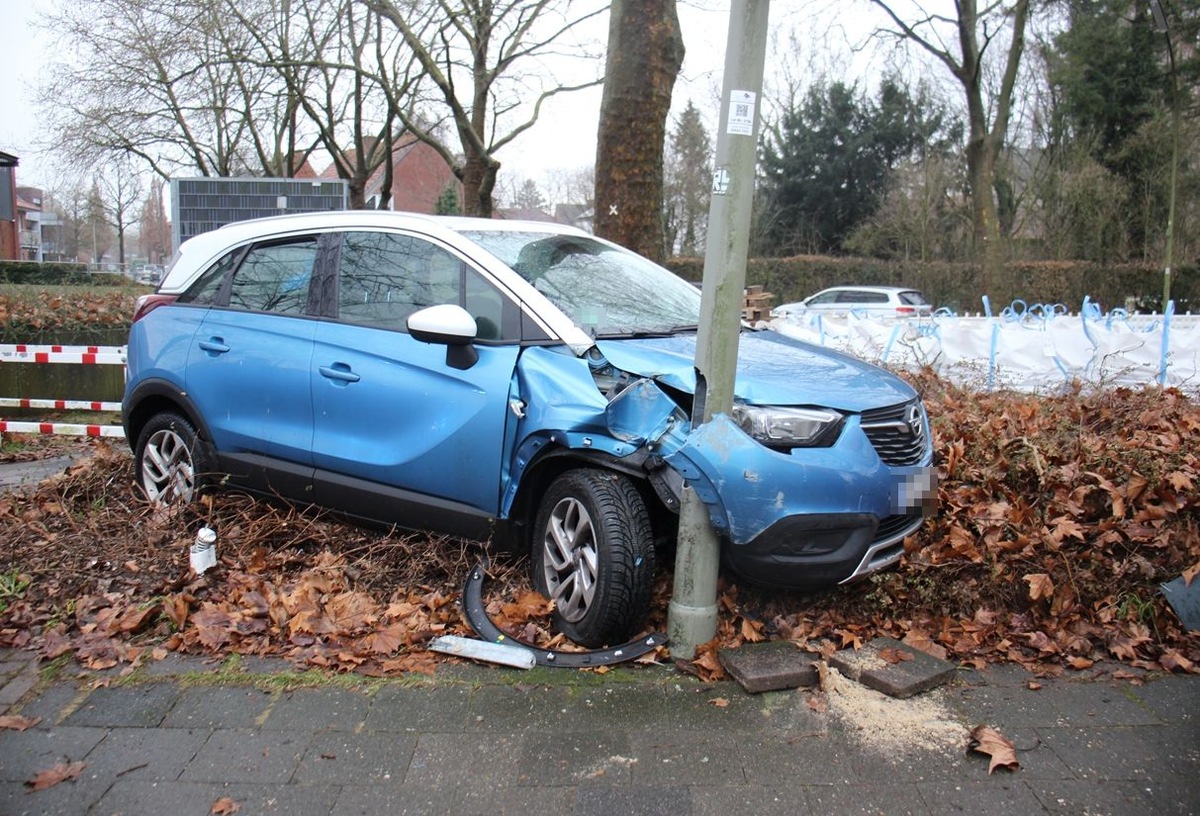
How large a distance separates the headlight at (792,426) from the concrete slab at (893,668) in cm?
85

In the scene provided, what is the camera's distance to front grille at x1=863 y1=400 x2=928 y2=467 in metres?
3.60

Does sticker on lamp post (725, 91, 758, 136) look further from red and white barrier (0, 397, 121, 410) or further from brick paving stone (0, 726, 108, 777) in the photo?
red and white barrier (0, 397, 121, 410)

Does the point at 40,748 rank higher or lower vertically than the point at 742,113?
lower

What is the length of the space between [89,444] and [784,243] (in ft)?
107

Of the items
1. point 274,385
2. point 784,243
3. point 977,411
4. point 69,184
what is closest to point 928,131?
point 784,243

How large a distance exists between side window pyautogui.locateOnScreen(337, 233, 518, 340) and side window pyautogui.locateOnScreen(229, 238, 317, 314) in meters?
0.28

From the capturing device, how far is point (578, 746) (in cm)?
304

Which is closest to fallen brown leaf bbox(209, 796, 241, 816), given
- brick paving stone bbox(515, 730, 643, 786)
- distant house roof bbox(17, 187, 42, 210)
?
brick paving stone bbox(515, 730, 643, 786)

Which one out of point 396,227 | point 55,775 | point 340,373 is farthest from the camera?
point 396,227

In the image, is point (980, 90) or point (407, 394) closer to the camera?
point (407, 394)

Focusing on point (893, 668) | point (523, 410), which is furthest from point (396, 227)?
point (893, 668)

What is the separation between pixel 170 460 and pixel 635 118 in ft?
16.4

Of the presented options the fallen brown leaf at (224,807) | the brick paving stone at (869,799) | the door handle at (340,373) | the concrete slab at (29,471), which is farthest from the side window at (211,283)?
the brick paving stone at (869,799)

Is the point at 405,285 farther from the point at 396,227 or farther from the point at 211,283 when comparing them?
the point at 211,283
